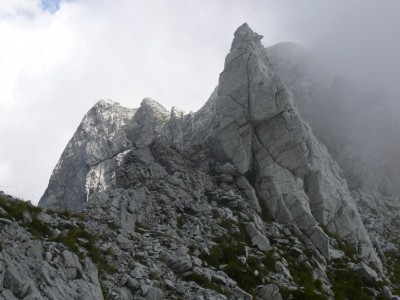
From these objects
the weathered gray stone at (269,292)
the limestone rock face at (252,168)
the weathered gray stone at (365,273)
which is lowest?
the weathered gray stone at (269,292)

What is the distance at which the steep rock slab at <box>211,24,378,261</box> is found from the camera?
123ft

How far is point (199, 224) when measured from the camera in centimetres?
2959

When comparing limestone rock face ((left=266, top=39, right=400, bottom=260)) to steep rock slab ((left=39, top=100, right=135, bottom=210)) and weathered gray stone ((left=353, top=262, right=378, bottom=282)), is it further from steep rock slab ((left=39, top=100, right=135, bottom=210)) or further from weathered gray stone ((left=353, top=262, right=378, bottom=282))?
steep rock slab ((left=39, top=100, right=135, bottom=210))

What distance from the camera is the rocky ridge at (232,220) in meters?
19.3

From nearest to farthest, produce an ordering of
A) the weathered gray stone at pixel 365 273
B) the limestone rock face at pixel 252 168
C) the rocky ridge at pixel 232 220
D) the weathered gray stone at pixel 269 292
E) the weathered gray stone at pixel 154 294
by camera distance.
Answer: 1. the weathered gray stone at pixel 154 294
2. the rocky ridge at pixel 232 220
3. the weathered gray stone at pixel 269 292
4. the weathered gray stone at pixel 365 273
5. the limestone rock face at pixel 252 168

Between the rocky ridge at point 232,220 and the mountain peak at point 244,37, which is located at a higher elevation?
the mountain peak at point 244,37

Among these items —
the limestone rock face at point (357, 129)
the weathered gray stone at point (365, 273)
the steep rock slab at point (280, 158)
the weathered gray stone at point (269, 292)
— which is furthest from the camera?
the limestone rock face at point (357, 129)

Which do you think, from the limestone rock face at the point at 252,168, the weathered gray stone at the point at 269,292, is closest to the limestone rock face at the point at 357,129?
the limestone rock face at the point at 252,168

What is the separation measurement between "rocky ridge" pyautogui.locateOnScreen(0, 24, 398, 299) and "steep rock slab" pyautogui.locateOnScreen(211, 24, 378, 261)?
0.38 feet

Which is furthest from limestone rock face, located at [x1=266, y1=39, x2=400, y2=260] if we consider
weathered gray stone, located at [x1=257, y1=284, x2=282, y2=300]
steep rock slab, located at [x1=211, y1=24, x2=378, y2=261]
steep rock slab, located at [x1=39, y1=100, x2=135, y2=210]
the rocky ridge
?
steep rock slab, located at [x1=39, y1=100, x2=135, y2=210]

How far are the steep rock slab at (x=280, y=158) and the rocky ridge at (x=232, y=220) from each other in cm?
12

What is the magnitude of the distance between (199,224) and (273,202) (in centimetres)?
974

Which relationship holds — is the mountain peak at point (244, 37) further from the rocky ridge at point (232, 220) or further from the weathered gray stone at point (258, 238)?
the weathered gray stone at point (258, 238)

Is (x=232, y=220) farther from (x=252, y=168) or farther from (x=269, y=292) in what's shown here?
(x=269, y=292)
